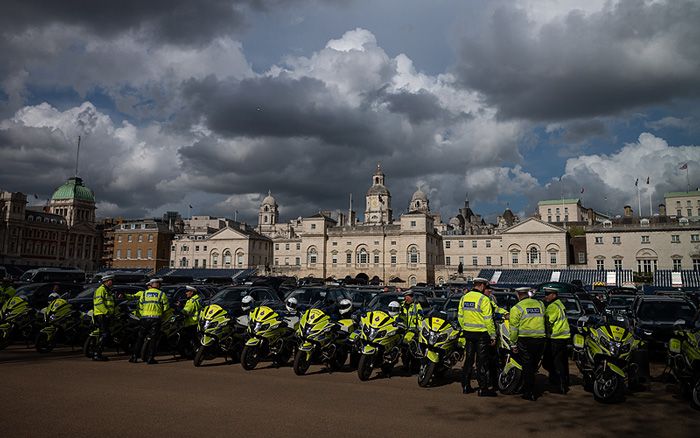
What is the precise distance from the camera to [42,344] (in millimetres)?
14484

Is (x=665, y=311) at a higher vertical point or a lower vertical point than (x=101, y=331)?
higher

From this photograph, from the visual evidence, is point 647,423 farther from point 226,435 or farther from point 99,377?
point 99,377

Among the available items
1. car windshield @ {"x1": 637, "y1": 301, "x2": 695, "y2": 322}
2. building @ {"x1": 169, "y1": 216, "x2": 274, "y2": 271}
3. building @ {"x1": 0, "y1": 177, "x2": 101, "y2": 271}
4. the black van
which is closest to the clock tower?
building @ {"x1": 169, "y1": 216, "x2": 274, "y2": 271}

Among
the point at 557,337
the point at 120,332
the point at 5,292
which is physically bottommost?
the point at 120,332

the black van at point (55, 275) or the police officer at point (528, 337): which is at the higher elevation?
the black van at point (55, 275)

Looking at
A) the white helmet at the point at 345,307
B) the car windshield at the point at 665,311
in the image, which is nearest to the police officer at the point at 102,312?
the white helmet at the point at 345,307

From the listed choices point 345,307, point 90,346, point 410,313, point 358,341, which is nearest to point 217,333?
point 345,307

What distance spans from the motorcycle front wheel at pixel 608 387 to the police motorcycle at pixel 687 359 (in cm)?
116

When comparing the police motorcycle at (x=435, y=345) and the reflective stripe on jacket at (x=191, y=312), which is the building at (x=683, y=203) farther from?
the reflective stripe on jacket at (x=191, y=312)

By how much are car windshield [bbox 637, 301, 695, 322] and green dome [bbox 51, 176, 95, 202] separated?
11422 centimetres

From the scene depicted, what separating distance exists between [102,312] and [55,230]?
95.8 m

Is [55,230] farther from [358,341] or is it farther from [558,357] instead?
[558,357]

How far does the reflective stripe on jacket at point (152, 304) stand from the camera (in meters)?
12.8

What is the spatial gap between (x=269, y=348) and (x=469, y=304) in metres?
5.29
